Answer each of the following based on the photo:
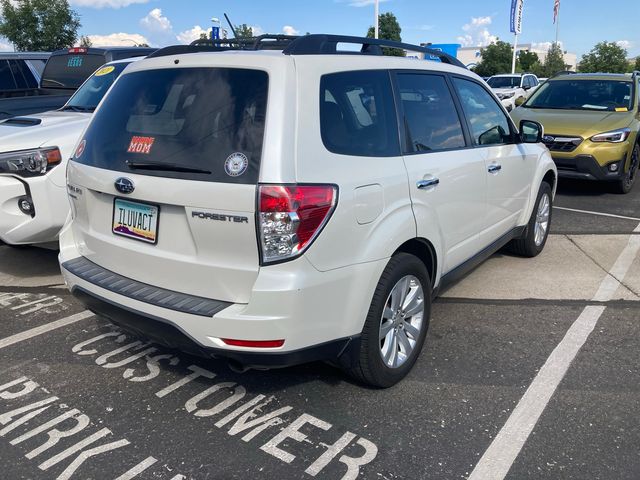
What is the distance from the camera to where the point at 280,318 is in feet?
8.45

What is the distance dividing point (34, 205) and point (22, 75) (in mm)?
6299

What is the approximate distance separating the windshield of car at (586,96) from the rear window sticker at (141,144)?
7.75 meters

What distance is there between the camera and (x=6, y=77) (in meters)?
9.43

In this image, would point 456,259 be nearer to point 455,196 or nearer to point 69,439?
point 455,196

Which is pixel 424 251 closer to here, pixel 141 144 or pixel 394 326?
pixel 394 326

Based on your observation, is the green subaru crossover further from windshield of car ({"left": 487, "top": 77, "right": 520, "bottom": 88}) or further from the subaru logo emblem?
windshield of car ({"left": 487, "top": 77, "right": 520, "bottom": 88})

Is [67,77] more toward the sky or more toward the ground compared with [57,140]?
more toward the sky

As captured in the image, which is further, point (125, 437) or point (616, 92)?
point (616, 92)

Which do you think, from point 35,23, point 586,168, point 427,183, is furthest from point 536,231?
point 35,23

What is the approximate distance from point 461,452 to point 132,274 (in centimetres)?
185

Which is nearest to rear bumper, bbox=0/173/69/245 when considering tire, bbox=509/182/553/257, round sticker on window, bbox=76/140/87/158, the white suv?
the white suv

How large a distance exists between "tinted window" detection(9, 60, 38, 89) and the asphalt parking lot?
20.8 feet

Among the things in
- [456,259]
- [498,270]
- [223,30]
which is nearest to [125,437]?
[456,259]

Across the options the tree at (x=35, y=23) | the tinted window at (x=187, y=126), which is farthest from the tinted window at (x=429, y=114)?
the tree at (x=35, y=23)
